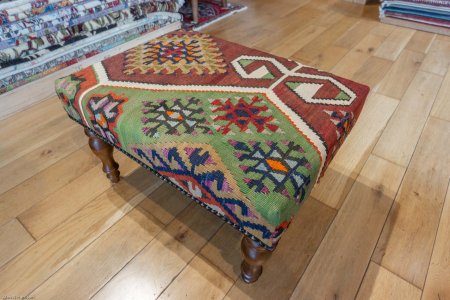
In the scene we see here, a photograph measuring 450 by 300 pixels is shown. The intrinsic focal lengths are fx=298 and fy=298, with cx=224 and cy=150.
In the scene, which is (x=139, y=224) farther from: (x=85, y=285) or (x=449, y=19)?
(x=449, y=19)

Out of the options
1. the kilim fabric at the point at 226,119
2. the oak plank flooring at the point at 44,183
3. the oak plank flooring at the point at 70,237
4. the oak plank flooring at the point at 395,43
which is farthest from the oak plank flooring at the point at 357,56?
the oak plank flooring at the point at 44,183

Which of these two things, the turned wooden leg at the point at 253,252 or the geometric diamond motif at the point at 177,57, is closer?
the turned wooden leg at the point at 253,252

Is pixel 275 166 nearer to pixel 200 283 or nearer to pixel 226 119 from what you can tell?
pixel 226 119

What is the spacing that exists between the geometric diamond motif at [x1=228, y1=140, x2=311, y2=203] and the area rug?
170 centimetres

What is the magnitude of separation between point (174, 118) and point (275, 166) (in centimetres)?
27

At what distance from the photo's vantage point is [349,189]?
→ 1.02m

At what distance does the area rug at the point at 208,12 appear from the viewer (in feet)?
6.98

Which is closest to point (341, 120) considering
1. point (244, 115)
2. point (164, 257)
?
point (244, 115)

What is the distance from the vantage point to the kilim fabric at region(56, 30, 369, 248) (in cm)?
58

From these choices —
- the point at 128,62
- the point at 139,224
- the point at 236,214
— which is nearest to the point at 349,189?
the point at 236,214

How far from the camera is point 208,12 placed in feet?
7.55

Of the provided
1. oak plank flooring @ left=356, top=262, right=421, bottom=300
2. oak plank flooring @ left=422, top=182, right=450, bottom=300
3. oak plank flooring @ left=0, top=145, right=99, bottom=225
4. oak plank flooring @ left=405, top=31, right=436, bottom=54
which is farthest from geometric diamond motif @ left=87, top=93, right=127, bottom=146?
oak plank flooring @ left=405, top=31, right=436, bottom=54

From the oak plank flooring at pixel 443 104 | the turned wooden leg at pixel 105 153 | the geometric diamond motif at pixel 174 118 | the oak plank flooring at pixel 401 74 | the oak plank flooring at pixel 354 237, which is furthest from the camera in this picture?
the oak plank flooring at pixel 401 74

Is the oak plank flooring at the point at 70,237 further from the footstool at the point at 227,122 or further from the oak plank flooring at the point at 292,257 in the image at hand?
the oak plank flooring at the point at 292,257
